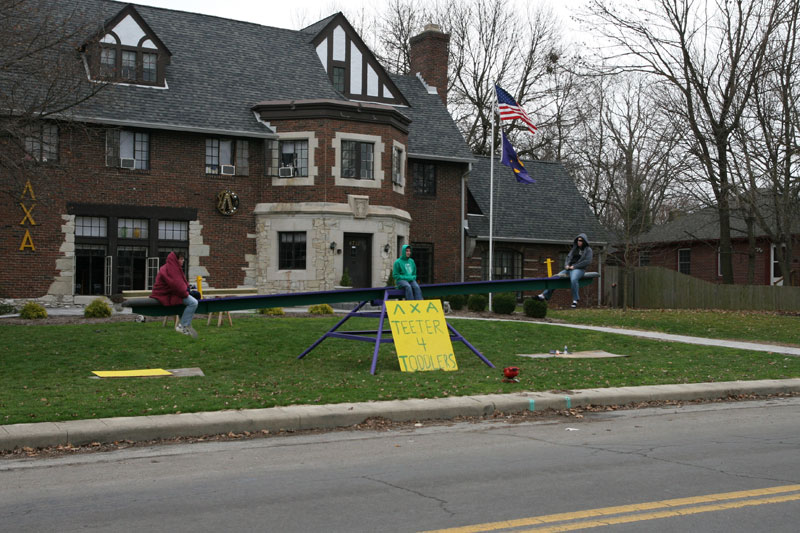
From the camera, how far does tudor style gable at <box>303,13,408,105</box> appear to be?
32.2 metres

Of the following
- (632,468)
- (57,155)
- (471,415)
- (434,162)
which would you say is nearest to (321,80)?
(434,162)

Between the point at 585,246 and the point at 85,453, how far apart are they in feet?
30.9

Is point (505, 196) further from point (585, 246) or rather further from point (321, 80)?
point (585, 246)

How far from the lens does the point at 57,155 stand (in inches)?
1018

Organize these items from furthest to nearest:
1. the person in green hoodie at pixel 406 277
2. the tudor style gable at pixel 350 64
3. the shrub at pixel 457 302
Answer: the tudor style gable at pixel 350 64, the shrub at pixel 457 302, the person in green hoodie at pixel 406 277

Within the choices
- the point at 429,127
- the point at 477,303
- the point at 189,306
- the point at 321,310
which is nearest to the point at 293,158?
the point at 321,310

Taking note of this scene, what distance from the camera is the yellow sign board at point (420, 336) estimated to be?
14031mm

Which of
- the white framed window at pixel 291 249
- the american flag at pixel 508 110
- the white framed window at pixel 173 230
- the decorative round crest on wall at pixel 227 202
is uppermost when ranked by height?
the american flag at pixel 508 110

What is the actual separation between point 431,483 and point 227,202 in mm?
22636

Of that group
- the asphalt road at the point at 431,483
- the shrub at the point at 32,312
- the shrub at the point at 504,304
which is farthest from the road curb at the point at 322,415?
the shrub at the point at 504,304

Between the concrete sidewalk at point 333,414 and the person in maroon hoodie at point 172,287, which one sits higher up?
the person in maroon hoodie at point 172,287

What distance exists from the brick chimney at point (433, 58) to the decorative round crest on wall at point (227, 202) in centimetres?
1270

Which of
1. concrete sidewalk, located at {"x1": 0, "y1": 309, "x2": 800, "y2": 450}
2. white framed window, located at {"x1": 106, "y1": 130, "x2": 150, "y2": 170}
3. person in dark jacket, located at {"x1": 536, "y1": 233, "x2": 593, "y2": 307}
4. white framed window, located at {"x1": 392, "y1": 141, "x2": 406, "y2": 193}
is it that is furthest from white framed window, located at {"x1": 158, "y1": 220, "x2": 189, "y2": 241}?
concrete sidewalk, located at {"x1": 0, "y1": 309, "x2": 800, "y2": 450}

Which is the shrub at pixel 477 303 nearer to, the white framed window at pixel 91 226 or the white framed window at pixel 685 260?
the white framed window at pixel 91 226
